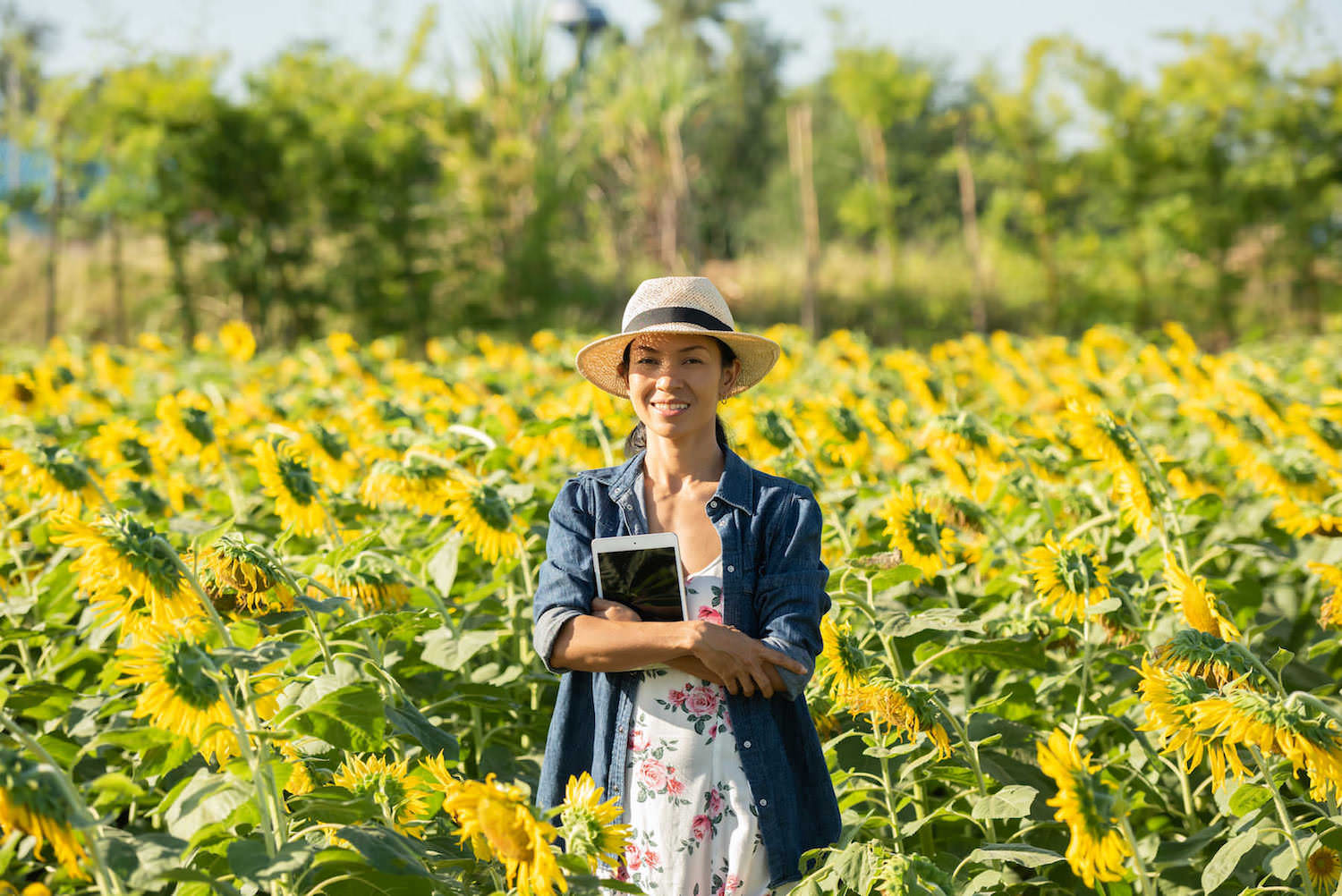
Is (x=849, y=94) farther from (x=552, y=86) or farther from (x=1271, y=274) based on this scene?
(x=1271, y=274)

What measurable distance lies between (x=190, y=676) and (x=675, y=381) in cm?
74

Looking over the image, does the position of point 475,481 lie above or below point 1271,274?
below

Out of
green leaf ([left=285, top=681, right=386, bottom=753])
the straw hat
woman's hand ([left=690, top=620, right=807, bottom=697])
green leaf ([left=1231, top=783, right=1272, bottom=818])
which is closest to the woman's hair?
the straw hat

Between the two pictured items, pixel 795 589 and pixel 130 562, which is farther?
pixel 795 589

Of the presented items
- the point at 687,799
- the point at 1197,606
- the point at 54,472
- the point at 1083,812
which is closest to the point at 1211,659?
the point at 1197,606

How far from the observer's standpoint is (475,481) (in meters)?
2.44

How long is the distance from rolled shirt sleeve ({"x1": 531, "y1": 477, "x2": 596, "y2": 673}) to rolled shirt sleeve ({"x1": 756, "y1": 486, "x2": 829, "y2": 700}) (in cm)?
24

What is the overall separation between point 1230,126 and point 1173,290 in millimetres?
1903

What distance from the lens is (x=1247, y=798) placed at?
76.1 inches

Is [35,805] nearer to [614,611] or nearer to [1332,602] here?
[614,611]

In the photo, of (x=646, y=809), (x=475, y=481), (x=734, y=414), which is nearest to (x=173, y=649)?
(x=646, y=809)

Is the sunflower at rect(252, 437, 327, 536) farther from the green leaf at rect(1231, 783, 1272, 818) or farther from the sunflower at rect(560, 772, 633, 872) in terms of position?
the green leaf at rect(1231, 783, 1272, 818)

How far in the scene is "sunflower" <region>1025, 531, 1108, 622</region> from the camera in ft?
7.23

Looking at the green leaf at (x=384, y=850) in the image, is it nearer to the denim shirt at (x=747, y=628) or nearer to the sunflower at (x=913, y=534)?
the denim shirt at (x=747, y=628)
